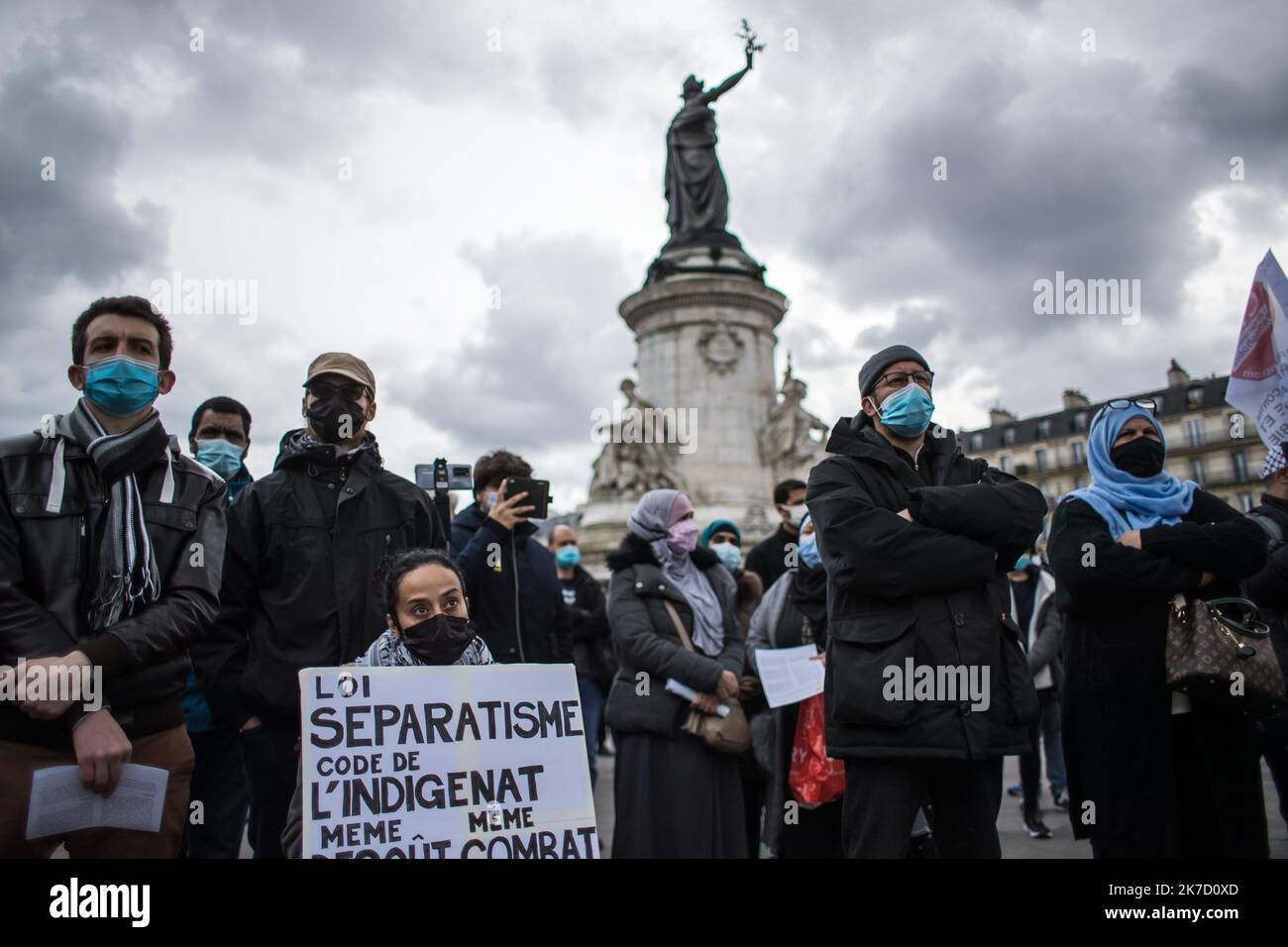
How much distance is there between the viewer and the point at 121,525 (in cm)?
315

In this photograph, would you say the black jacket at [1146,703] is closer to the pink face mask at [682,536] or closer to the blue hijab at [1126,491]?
the blue hijab at [1126,491]

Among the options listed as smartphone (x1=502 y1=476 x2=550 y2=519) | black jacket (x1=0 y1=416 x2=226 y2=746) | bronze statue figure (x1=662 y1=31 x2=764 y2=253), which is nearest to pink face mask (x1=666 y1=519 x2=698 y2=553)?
smartphone (x1=502 y1=476 x2=550 y2=519)

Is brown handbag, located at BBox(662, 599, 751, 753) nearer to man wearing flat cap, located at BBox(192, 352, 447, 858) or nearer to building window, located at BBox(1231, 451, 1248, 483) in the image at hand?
man wearing flat cap, located at BBox(192, 352, 447, 858)

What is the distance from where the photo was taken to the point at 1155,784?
390cm

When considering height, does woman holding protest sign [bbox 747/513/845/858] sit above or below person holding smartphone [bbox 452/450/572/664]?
below

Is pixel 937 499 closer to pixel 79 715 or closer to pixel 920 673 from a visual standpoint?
pixel 920 673

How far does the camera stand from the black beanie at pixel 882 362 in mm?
3877

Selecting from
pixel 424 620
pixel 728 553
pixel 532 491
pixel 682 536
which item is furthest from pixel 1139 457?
pixel 728 553

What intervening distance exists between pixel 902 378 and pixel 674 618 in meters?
1.93

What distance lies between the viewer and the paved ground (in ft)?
19.6

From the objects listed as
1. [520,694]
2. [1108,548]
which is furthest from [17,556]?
[1108,548]

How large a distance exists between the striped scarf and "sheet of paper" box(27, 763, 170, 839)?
0.47m
